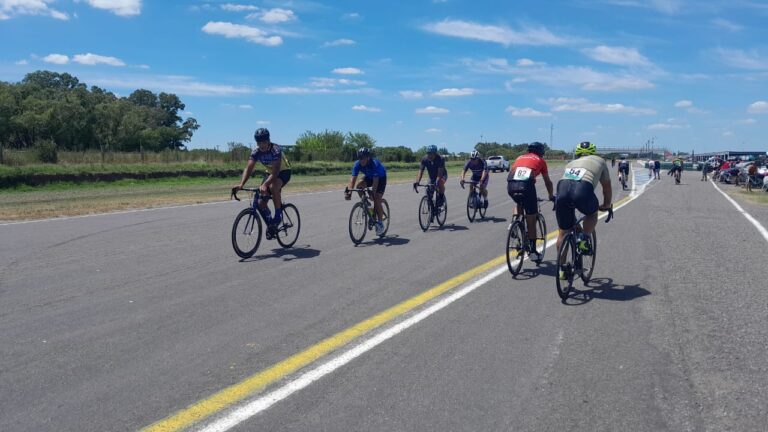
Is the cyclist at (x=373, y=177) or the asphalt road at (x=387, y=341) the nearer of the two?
the asphalt road at (x=387, y=341)

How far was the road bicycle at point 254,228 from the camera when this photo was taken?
32.6ft

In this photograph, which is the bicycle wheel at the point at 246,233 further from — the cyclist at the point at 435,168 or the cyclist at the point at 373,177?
the cyclist at the point at 435,168

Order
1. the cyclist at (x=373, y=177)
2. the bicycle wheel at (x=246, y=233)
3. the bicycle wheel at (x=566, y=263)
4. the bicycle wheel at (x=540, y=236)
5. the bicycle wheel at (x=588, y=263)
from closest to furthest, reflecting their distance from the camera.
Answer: the bicycle wheel at (x=566, y=263), the bicycle wheel at (x=588, y=263), the bicycle wheel at (x=540, y=236), the bicycle wheel at (x=246, y=233), the cyclist at (x=373, y=177)

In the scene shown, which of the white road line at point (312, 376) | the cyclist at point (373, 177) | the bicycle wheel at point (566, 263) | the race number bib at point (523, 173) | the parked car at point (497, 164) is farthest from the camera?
the parked car at point (497, 164)

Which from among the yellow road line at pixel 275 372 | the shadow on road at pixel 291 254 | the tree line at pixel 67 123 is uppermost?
the tree line at pixel 67 123

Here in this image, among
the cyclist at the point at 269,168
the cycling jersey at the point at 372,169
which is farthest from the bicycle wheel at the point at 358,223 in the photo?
the cyclist at the point at 269,168

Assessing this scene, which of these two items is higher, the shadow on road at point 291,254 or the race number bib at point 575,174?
the race number bib at point 575,174

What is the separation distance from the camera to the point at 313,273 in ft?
29.2

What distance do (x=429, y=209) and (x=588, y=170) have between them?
678 centimetres

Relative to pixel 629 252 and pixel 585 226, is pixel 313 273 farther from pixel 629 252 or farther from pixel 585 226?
pixel 629 252

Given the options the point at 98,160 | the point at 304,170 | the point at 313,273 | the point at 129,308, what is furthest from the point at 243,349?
the point at 304,170

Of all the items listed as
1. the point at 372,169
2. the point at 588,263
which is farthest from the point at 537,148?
the point at 372,169

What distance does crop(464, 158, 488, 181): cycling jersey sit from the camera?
15.3 meters

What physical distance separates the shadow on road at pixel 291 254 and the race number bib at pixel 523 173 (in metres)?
3.49
